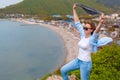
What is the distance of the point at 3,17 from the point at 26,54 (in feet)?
184

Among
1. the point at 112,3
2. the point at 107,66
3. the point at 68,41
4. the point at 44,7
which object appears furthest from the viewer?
the point at 112,3

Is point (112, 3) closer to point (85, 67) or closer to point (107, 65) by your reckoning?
point (107, 65)

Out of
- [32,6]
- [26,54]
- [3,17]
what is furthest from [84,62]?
[32,6]

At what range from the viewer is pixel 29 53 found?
159 feet

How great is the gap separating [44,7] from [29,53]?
2909 inches

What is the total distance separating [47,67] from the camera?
123 ft

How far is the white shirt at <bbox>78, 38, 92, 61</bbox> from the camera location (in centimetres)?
526

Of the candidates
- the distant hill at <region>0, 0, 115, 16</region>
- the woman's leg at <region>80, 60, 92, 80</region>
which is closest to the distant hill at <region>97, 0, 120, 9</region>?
the distant hill at <region>0, 0, 115, 16</region>

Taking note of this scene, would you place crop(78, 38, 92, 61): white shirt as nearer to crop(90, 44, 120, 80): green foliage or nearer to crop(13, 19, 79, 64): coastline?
crop(90, 44, 120, 80): green foliage

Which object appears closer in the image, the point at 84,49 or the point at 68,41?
the point at 84,49

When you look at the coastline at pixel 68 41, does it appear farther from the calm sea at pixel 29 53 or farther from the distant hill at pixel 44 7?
the distant hill at pixel 44 7

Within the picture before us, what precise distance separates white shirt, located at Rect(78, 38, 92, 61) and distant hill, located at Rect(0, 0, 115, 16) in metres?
104

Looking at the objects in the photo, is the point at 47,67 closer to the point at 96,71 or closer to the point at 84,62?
the point at 96,71

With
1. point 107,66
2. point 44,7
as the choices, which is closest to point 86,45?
point 107,66
